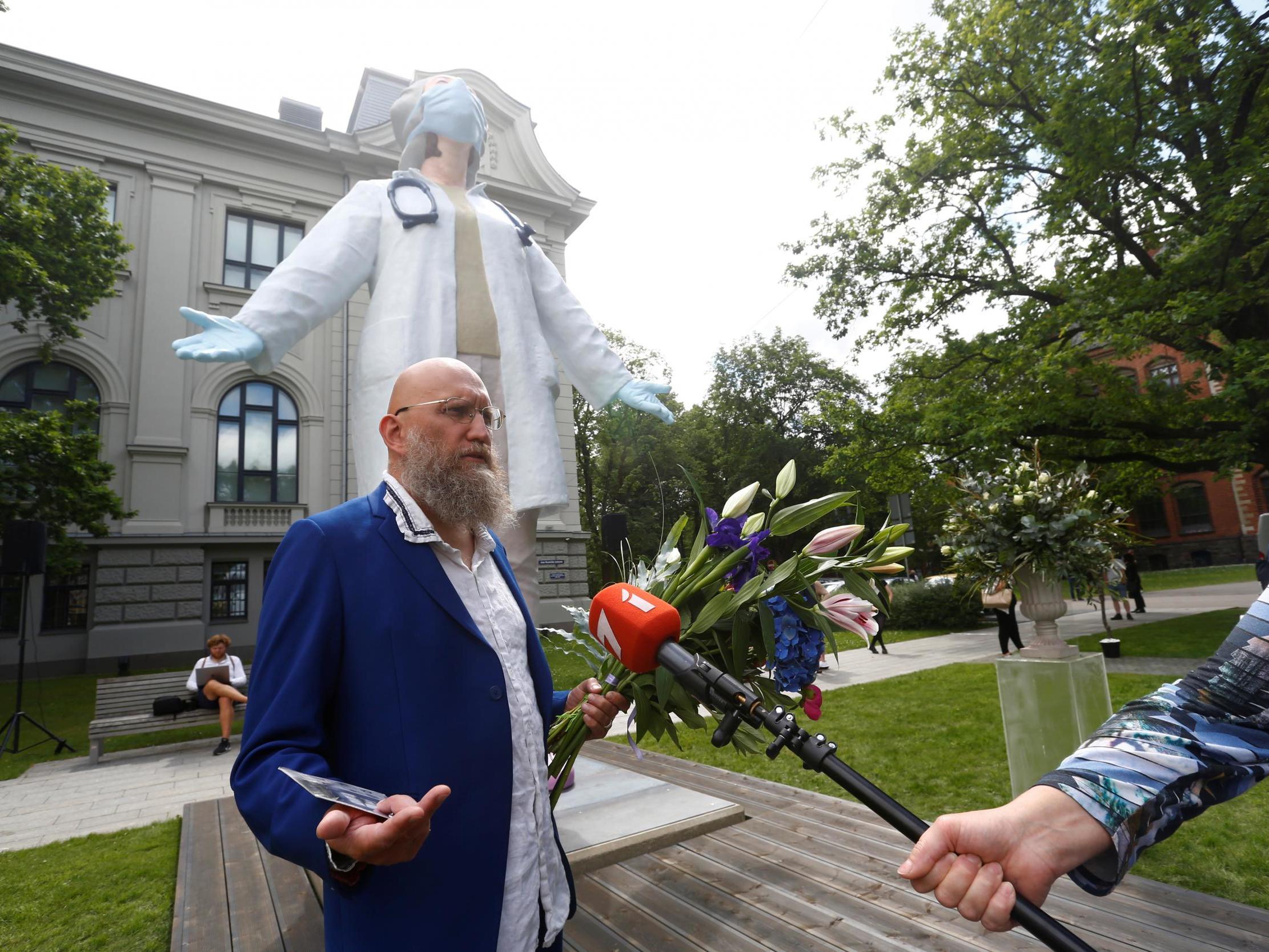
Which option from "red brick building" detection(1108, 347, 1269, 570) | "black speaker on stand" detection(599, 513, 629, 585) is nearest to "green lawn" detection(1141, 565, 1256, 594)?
"red brick building" detection(1108, 347, 1269, 570)

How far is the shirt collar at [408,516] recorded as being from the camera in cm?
169

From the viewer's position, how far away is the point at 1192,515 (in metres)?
37.9

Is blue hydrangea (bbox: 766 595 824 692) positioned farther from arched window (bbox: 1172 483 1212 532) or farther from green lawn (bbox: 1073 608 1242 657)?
arched window (bbox: 1172 483 1212 532)

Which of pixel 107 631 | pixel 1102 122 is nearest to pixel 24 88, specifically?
pixel 107 631

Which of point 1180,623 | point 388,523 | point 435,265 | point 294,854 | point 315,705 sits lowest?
point 1180,623

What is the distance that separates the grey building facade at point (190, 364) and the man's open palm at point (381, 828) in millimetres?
13518

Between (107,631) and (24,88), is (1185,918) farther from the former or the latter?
(24,88)

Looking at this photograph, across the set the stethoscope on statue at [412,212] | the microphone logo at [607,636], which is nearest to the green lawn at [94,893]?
the microphone logo at [607,636]

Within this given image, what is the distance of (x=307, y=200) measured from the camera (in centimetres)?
1764

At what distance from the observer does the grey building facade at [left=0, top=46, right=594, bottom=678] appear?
50.1 feet

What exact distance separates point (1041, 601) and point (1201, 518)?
42640 millimetres

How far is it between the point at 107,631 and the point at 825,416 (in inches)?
650

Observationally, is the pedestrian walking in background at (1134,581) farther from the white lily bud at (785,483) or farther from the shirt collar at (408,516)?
the shirt collar at (408,516)

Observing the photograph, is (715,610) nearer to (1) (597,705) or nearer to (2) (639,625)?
(1) (597,705)
